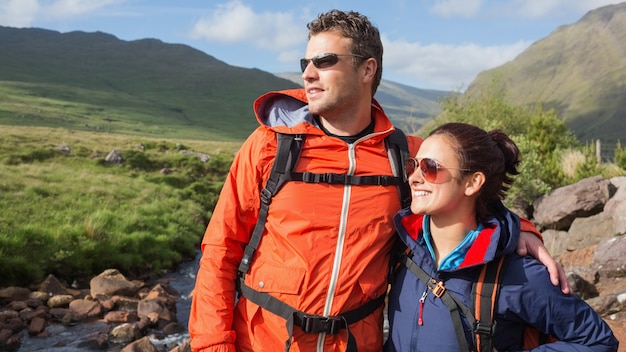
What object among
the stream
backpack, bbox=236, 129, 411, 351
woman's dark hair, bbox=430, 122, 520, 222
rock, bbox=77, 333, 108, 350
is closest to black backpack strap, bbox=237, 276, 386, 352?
backpack, bbox=236, 129, 411, 351

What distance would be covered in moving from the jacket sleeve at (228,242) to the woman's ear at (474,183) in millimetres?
1420

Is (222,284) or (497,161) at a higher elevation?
(497,161)

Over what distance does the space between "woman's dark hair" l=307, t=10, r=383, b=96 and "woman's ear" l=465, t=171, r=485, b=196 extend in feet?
3.95

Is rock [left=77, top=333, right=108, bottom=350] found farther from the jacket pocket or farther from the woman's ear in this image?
the woman's ear

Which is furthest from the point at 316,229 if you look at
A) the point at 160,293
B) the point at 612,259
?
the point at 160,293

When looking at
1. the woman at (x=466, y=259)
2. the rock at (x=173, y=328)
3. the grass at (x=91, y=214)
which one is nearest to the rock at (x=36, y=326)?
the grass at (x=91, y=214)

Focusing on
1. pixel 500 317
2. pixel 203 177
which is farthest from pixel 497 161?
pixel 203 177

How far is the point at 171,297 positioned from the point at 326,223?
1307 cm

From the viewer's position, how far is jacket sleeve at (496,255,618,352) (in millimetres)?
3182

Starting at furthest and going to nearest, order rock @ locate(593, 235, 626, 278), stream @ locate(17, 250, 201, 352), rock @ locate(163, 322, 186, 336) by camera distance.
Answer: rock @ locate(163, 322, 186, 336) < stream @ locate(17, 250, 201, 352) < rock @ locate(593, 235, 626, 278)

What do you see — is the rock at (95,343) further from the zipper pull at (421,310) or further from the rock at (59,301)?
the zipper pull at (421,310)

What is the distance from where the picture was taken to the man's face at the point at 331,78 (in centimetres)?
393

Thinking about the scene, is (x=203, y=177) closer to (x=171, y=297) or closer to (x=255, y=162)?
(x=171, y=297)

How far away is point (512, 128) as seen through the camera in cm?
3338
